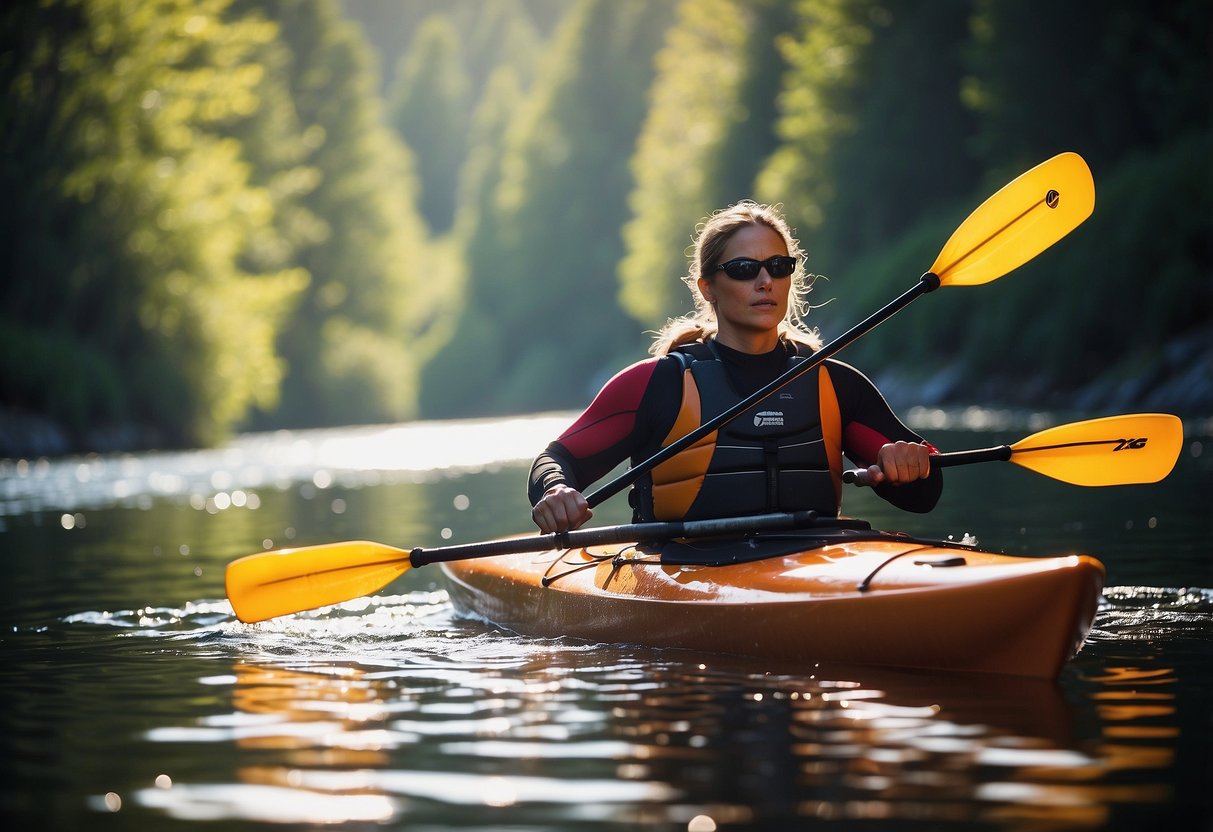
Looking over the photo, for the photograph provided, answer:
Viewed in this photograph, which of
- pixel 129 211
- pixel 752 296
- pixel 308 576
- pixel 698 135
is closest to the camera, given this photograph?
pixel 752 296

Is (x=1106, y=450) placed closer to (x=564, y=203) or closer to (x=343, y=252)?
(x=343, y=252)

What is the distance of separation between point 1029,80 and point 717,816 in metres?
20.0

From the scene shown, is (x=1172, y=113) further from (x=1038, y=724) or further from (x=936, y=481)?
(x=1038, y=724)

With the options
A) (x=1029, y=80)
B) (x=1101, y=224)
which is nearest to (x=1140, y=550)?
(x=1101, y=224)

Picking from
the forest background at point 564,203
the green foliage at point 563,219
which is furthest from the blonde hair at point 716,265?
the green foliage at point 563,219

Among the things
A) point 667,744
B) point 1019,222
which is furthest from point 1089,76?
point 667,744

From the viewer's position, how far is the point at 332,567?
5270 mm

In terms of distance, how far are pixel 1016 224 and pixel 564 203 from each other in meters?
37.8

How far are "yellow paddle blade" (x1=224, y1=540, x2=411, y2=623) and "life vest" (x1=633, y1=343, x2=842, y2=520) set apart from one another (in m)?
1.05

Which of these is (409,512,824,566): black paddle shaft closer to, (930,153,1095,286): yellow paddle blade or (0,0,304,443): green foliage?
(930,153,1095,286): yellow paddle blade

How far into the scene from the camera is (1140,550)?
264 inches

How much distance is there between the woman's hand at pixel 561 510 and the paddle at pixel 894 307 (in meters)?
0.23

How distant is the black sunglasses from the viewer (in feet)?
15.7

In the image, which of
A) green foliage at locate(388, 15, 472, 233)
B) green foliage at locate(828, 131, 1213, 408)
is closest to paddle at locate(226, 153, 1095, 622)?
green foliage at locate(828, 131, 1213, 408)
